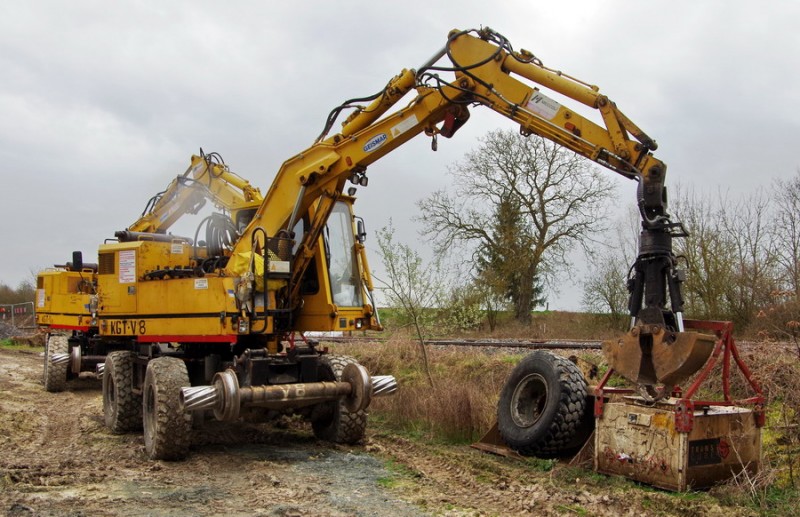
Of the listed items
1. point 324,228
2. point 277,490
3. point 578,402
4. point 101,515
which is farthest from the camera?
point 324,228

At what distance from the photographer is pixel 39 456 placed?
837cm

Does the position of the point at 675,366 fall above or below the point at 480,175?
below

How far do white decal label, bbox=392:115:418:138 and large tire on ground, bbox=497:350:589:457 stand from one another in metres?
2.93

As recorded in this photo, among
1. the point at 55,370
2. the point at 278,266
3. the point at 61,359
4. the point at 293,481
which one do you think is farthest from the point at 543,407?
the point at 55,370

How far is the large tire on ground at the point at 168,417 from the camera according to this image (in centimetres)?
797

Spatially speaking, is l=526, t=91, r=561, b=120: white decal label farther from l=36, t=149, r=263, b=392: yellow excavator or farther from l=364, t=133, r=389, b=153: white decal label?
l=36, t=149, r=263, b=392: yellow excavator

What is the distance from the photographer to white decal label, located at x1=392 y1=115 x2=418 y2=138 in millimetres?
8359

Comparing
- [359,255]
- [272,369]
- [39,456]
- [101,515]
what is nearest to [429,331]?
[359,255]

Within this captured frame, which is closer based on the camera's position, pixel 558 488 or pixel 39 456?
pixel 558 488

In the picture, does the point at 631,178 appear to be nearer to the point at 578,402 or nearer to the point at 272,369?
the point at 578,402

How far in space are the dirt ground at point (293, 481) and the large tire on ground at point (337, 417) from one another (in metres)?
0.15

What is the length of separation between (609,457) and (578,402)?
31.2 inches

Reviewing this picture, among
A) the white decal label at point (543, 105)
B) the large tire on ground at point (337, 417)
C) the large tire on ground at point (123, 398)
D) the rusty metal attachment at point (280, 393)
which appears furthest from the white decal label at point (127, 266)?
the white decal label at point (543, 105)

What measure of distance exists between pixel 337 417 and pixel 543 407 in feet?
8.15
